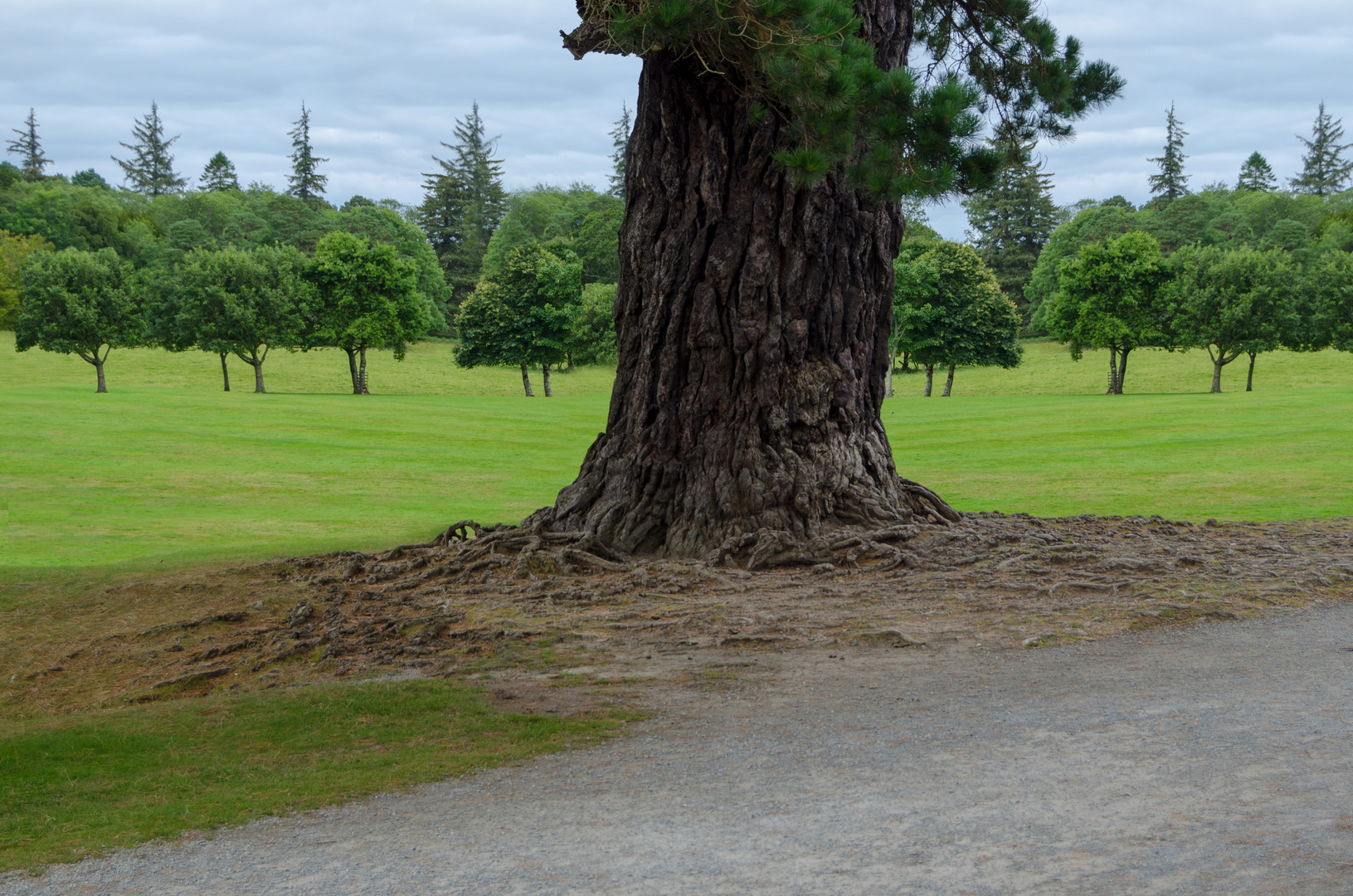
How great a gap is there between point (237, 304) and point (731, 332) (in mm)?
49695

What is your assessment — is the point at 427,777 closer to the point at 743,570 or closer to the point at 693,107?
the point at 743,570

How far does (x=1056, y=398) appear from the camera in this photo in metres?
47.4

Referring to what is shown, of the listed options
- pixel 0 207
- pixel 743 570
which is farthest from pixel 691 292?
pixel 0 207

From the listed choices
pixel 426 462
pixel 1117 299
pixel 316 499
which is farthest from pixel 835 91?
pixel 1117 299

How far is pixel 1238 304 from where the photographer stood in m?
51.8

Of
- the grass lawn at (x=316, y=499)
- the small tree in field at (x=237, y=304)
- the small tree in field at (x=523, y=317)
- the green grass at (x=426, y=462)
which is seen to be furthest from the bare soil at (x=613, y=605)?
the small tree in field at (x=523, y=317)

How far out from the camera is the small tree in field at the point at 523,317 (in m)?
60.4

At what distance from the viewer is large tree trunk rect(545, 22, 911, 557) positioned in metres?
10.2

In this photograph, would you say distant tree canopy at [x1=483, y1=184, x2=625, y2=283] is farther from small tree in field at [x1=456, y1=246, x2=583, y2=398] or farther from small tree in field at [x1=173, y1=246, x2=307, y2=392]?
small tree in field at [x1=173, y1=246, x2=307, y2=392]

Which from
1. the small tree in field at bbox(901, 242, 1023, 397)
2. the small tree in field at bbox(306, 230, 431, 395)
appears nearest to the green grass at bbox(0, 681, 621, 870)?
the small tree in field at bbox(306, 230, 431, 395)

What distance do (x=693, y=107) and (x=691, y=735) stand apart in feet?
22.1

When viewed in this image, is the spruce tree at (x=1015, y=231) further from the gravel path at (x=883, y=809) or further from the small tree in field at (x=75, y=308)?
the gravel path at (x=883, y=809)

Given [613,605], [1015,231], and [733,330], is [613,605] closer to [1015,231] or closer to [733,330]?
[733,330]

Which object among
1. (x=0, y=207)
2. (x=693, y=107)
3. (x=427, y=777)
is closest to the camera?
(x=427, y=777)
